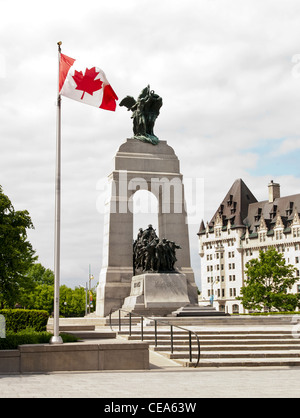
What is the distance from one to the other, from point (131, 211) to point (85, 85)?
624 inches

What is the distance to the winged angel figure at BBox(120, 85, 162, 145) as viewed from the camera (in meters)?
34.1

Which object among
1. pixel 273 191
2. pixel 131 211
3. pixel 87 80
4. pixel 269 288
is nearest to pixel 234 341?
pixel 87 80

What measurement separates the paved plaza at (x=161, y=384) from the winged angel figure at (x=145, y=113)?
2042 cm

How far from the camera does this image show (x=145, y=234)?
105 feet

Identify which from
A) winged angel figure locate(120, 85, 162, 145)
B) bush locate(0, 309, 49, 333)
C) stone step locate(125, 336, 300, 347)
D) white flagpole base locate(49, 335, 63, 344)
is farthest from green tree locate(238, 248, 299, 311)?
white flagpole base locate(49, 335, 63, 344)

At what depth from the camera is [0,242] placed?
74.2 feet

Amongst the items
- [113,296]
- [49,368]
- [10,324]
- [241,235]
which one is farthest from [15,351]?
[241,235]

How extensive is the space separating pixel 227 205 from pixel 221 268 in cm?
1198

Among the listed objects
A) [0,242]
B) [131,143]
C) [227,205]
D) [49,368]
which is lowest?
[49,368]

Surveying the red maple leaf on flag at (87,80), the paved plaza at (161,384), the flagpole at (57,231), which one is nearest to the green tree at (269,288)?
the red maple leaf on flag at (87,80)

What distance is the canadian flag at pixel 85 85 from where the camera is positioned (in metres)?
17.1

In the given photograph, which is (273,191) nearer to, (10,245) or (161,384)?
(10,245)

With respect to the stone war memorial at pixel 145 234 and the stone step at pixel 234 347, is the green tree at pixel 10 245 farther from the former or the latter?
the stone step at pixel 234 347
